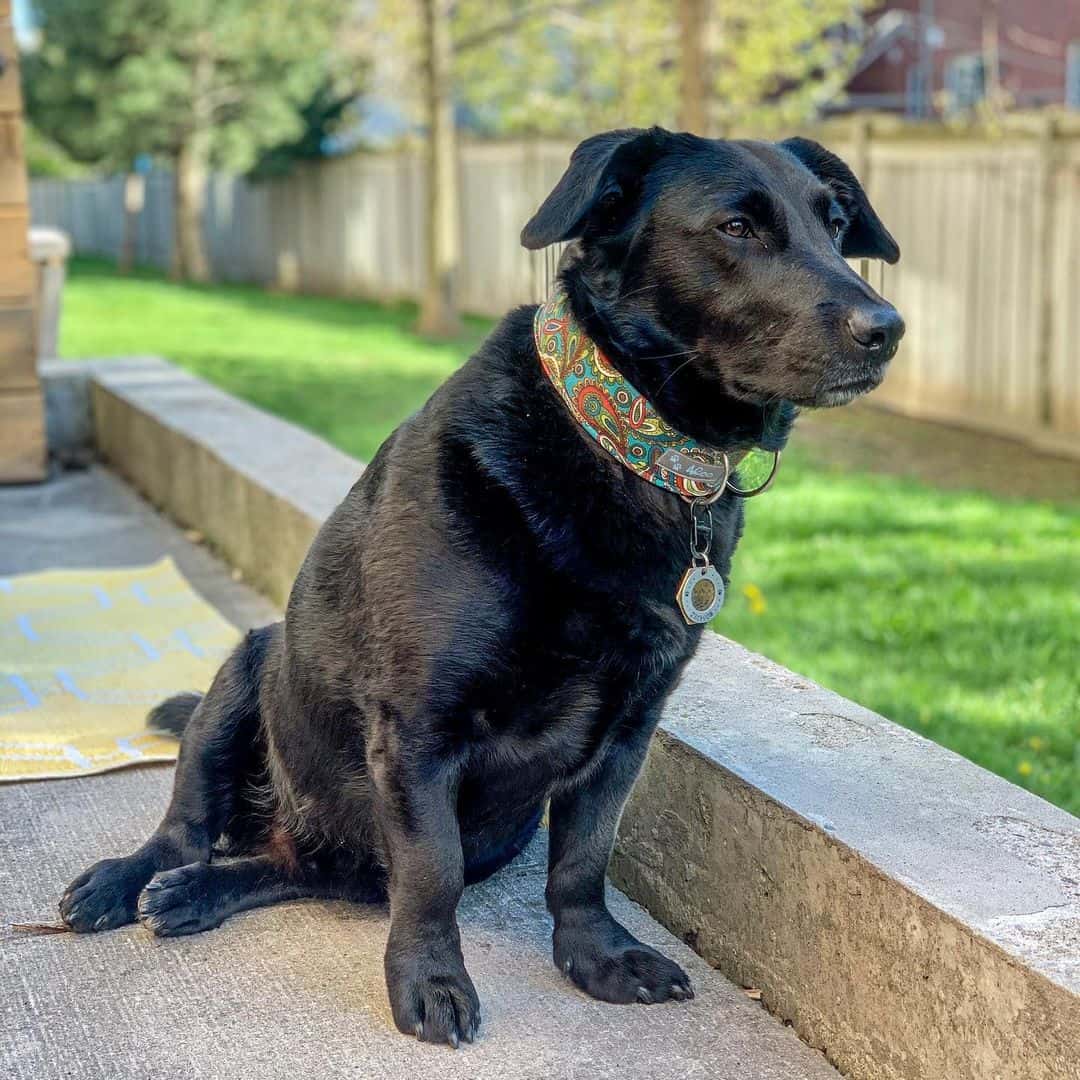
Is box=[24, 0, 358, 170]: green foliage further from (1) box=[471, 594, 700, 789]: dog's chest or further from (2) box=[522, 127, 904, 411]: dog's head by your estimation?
(1) box=[471, 594, 700, 789]: dog's chest

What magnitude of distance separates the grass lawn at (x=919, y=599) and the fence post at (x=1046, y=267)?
1495 millimetres

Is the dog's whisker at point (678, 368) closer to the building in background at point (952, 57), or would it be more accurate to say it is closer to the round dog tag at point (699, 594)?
the round dog tag at point (699, 594)

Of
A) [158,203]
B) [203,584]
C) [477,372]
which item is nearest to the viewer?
[477,372]

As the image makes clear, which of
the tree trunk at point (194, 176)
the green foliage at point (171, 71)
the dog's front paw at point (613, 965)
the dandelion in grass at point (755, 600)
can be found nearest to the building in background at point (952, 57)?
the green foliage at point (171, 71)

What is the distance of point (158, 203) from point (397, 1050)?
30525 mm

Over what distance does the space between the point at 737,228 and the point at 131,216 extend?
30.3 m

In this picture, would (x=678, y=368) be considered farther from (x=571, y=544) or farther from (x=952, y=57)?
(x=952, y=57)

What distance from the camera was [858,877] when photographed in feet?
8.07

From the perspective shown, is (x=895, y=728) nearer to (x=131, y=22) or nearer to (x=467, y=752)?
(x=467, y=752)

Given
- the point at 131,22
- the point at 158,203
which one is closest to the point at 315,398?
the point at 131,22

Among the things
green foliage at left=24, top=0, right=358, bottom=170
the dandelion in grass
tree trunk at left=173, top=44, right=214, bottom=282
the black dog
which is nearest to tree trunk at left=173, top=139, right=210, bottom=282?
tree trunk at left=173, top=44, right=214, bottom=282

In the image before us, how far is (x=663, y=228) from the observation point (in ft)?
8.35

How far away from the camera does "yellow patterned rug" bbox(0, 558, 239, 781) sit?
12.7ft

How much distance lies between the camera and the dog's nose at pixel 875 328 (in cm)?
A: 238
